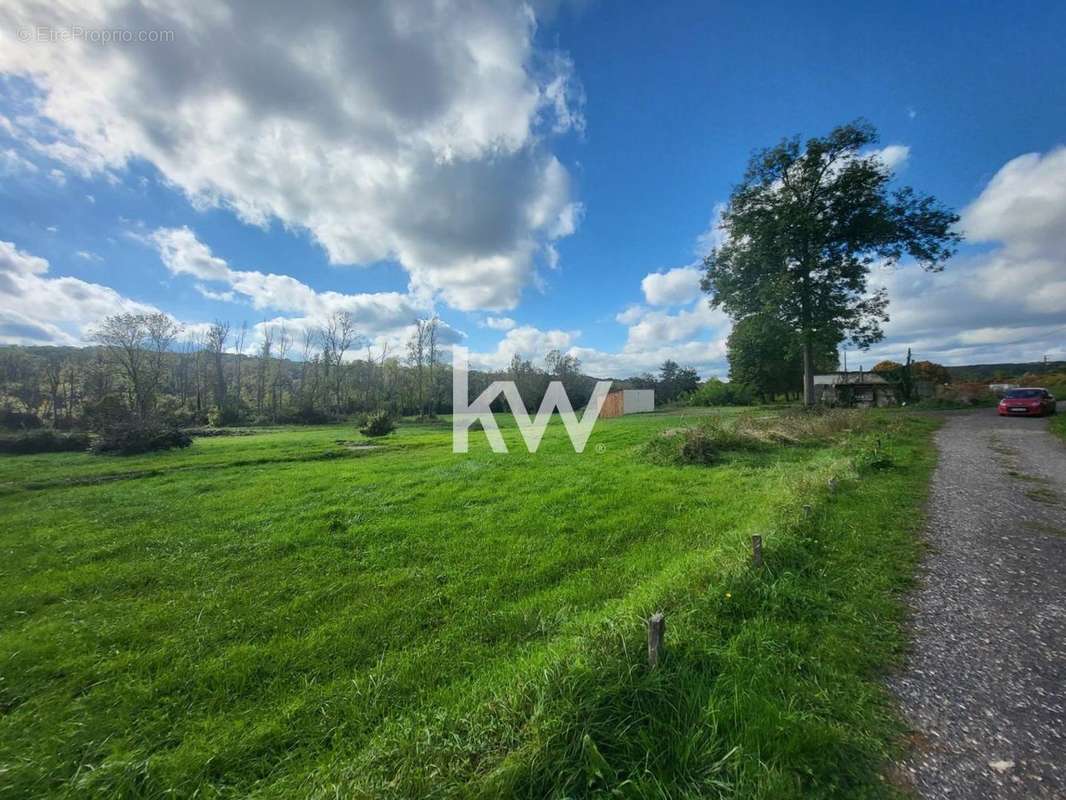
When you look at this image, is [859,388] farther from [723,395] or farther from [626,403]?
[626,403]

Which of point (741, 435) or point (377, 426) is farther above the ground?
point (741, 435)

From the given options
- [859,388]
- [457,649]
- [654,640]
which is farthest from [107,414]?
[859,388]

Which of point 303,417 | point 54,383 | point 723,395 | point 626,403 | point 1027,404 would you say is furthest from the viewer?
point 723,395

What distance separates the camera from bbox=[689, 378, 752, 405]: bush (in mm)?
42781

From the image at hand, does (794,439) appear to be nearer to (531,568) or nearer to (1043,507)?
(1043,507)

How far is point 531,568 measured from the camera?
497 cm

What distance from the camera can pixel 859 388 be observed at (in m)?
38.7

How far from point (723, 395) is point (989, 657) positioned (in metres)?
44.7

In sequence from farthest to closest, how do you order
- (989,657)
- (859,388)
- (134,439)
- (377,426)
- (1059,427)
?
(859,388) < (377,426) < (134,439) < (1059,427) < (989,657)

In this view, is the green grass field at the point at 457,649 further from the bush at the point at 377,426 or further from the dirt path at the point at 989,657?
the bush at the point at 377,426

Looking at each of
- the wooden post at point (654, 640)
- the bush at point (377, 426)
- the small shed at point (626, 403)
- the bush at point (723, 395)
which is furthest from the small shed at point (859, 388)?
the wooden post at point (654, 640)

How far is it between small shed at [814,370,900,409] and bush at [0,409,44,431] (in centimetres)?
5756

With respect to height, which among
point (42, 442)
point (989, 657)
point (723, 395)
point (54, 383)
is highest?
point (54, 383)

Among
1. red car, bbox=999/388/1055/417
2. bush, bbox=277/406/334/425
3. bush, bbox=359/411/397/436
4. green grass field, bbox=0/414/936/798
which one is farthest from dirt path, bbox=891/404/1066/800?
bush, bbox=277/406/334/425
